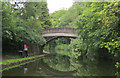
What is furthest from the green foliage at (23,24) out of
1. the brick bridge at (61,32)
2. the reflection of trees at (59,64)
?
the brick bridge at (61,32)

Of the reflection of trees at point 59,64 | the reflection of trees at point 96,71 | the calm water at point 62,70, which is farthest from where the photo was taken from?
the reflection of trees at point 59,64

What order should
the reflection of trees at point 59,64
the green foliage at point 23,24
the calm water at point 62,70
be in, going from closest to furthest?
the calm water at point 62,70
the reflection of trees at point 59,64
the green foliage at point 23,24

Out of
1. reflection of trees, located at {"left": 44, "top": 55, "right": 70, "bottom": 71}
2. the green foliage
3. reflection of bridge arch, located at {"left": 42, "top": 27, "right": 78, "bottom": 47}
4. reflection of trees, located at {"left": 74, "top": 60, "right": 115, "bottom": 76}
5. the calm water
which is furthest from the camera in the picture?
reflection of bridge arch, located at {"left": 42, "top": 27, "right": 78, "bottom": 47}

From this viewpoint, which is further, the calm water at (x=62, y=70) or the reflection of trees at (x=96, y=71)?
the reflection of trees at (x=96, y=71)

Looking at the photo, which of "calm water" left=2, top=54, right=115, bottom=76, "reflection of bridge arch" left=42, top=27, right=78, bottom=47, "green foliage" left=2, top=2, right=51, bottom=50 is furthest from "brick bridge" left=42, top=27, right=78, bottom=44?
"calm water" left=2, top=54, right=115, bottom=76

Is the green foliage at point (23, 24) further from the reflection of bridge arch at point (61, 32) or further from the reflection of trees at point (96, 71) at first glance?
the reflection of trees at point (96, 71)

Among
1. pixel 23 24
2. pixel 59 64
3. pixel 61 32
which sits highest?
pixel 23 24

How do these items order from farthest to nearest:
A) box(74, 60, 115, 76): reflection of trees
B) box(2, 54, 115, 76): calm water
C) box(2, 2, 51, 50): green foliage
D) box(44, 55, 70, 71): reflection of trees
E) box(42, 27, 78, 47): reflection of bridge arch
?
1. box(42, 27, 78, 47): reflection of bridge arch
2. box(2, 2, 51, 50): green foliage
3. box(44, 55, 70, 71): reflection of trees
4. box(74, 60, 115, 76): reflection of trees
5. box(2, 54, 115, 76): calm water

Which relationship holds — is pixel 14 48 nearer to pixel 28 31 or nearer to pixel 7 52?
pixel 7 52

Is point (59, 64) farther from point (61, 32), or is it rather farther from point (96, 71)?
point (61, 32)

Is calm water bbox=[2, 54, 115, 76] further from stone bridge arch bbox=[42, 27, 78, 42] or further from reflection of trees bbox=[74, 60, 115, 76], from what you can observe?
stone bridge arch bbox=[42, 27, 78, 42]

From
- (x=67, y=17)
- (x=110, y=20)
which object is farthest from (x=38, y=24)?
(x=67, y=17)

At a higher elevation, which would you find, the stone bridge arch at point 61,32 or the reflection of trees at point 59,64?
the stone bridge arch at point 61,32

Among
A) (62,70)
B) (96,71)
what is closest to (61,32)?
(62,70)
